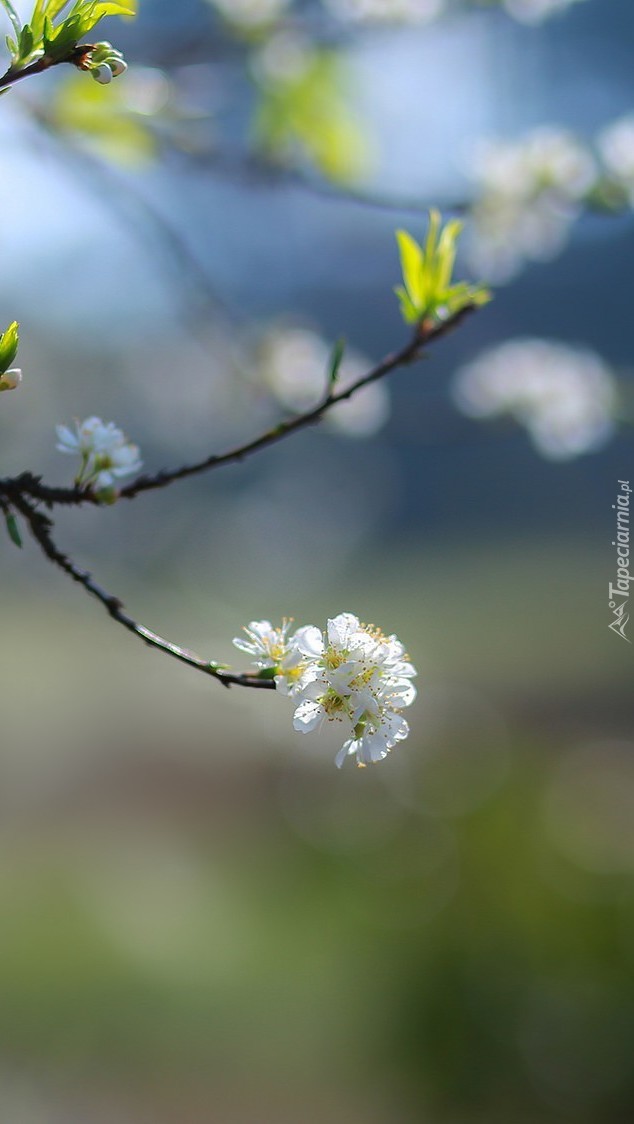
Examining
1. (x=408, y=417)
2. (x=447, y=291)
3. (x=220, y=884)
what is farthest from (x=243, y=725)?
(x=447, y=291)

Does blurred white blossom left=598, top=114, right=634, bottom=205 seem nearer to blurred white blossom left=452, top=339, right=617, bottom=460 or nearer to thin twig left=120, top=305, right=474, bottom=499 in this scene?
blurred white blossom left=452, top=339, right=617, bottom=460

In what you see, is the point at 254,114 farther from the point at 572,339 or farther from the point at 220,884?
the point at 572,339

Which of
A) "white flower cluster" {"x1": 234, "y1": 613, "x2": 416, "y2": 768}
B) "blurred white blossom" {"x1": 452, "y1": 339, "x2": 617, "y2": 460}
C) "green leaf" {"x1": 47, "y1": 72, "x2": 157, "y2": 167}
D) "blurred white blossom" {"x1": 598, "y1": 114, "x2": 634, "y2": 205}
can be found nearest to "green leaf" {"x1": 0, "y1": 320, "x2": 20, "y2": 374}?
"white flower cluster" {"x1": 234, "y1": 613, "x2": 416, "y2": 768}

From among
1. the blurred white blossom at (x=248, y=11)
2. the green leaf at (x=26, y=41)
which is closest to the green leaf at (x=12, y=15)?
the green leaf at (x=26, y=41)

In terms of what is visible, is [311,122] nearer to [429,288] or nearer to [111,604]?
[429,288]

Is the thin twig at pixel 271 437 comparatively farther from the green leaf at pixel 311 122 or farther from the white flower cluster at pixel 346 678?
the green leaf at pixel 311 122

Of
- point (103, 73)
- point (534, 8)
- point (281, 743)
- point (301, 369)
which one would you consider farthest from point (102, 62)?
point (281, 743)
